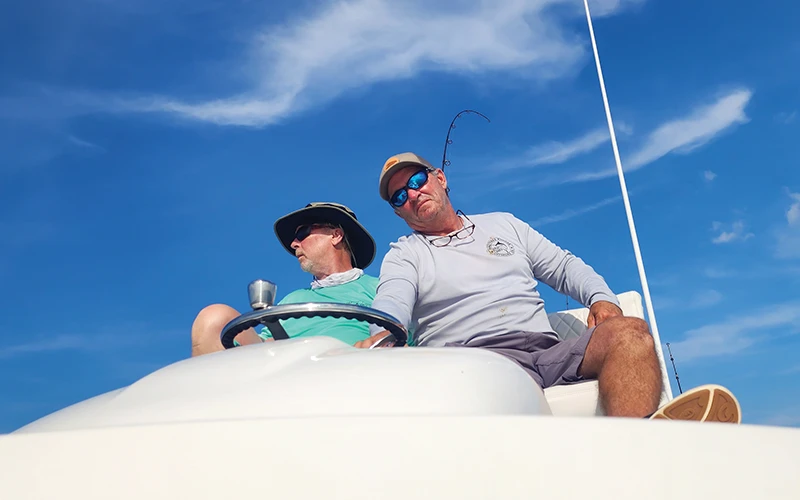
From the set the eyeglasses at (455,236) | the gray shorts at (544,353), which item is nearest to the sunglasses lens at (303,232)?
the eyeglasses at (455,236)

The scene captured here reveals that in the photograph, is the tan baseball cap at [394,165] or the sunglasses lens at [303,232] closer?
the tan baseball cap at [394,165]

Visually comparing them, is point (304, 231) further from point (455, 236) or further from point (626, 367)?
point (626, 367)

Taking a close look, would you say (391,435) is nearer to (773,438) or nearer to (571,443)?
(571,443)

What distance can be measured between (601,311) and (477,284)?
19.0 inches

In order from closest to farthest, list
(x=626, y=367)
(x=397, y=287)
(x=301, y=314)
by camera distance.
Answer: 1. (x=301, y=314)
2. (x=626, y=367)
3. (x=397, y=287)

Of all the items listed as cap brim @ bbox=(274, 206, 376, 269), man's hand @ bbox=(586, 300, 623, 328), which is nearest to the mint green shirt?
cap brim @ bbox=(274, 206, 376, 269)

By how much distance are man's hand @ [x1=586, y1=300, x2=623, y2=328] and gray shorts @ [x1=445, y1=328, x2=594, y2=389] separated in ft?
0.57

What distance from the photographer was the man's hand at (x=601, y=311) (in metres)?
2.39

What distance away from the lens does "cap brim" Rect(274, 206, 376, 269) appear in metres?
3.42

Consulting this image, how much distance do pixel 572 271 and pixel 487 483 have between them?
2255 mm

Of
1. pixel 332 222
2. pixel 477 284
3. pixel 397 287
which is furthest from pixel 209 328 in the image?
pixel 332 222

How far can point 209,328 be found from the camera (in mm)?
2250

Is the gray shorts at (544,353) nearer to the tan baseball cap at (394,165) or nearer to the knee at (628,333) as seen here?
the knee at (628,333)

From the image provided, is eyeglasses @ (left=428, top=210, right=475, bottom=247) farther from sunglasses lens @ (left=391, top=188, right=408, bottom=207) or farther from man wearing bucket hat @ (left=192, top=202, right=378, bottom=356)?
man wearing bucket hat @ (left=192, top=202, right=378, bottom=356)
